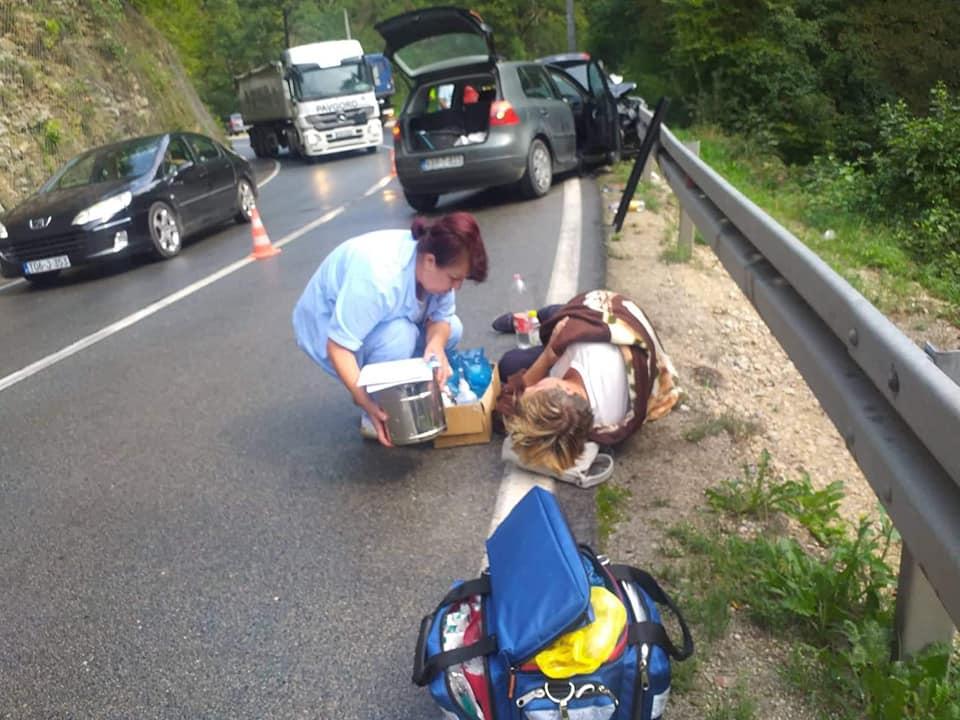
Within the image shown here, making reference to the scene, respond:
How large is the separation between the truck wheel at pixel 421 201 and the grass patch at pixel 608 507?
8.98 m

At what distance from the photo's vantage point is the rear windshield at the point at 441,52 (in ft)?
38.4

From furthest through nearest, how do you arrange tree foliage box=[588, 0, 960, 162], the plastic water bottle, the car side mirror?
tree foliage box=[588, 0, 960, 162] < the car side mirror < the plastic water bottle

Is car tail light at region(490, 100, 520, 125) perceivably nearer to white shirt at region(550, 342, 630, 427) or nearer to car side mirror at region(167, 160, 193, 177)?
car side mirror at region(167, 160, 193, 177)

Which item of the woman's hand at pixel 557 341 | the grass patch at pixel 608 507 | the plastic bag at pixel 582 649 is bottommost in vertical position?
the grass patch at pixel 608 507

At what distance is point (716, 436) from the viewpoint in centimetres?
430

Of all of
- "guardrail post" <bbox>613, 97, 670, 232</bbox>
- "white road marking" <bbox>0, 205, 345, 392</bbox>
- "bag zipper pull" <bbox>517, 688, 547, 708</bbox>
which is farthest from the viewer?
"guardrail post" <bbox>613, 97, 670, 232</bbox>

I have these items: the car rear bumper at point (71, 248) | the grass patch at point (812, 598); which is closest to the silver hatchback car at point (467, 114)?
the car rear bumper at point (71, 248)

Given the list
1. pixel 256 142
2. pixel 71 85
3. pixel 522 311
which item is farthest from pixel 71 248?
pixel 256 142

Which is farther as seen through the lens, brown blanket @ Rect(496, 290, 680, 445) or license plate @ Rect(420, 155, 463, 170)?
license plate @ Rect(420, 155, 463, 170)

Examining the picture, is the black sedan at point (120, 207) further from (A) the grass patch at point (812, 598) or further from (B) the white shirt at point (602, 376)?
(A) the grass patch at point (812, 598)

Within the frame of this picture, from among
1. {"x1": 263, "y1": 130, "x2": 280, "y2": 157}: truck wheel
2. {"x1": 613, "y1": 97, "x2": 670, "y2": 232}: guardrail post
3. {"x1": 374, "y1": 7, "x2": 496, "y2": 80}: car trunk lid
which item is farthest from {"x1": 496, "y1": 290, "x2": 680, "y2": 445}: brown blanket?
{"x1": 263, "y1": 130, "x2": 280, "y2": 157}: truck wheel

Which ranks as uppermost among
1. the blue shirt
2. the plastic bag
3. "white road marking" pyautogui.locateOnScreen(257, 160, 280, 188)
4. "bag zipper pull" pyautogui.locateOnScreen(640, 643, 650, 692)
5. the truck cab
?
the blue shirt

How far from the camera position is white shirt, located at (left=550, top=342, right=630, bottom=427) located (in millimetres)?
4098

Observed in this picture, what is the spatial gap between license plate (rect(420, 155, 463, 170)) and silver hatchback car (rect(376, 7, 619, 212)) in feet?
0.04
